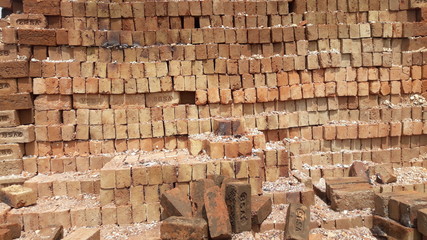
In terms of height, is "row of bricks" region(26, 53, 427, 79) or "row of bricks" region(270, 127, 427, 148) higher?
"row of bricks" region(26, 53, 427, 79)

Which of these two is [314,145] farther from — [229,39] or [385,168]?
[229,39]

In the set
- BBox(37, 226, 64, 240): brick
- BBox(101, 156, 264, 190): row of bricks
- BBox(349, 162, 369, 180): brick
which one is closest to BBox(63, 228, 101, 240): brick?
BBox(37, 226, 64, 240): brick

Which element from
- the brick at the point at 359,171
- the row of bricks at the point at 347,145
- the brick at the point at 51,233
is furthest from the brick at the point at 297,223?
the brick at the point at 51,233

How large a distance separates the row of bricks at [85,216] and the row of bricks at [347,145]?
395 cm

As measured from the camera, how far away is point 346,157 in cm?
834

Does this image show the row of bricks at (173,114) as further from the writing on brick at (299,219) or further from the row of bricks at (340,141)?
the writing on brick at (299,219)

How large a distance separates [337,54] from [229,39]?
289cm

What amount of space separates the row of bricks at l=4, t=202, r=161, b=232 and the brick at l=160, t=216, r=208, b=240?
3.78 ft

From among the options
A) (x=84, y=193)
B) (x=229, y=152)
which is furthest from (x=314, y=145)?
(x=84, y=193)

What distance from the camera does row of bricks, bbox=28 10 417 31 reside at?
7.90m

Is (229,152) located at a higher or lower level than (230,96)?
lower

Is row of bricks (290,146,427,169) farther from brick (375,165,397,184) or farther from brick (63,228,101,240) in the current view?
brick (63,228,101,240)

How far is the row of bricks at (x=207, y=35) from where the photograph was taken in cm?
758

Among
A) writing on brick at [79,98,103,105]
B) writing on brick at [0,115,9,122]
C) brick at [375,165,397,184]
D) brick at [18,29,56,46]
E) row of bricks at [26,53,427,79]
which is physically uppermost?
brick at [18,29,56,46]
